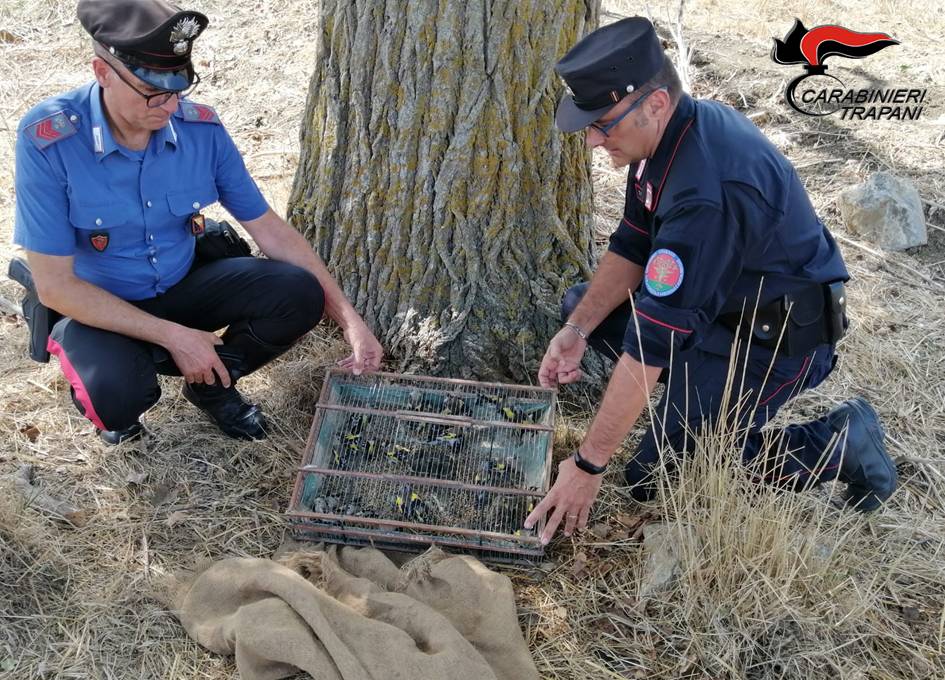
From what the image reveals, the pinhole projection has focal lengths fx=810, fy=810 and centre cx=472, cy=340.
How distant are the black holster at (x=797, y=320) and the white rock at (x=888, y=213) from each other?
6.95 feet

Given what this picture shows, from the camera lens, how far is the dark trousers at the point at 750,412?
2.75m

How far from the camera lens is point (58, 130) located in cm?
269

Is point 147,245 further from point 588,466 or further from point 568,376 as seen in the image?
point 588,466

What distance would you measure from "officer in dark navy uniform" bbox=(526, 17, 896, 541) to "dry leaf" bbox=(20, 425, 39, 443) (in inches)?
79.5

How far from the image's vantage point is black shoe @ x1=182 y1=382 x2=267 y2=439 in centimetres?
316

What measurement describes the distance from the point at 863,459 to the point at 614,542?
913mm

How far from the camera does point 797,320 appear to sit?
264cm

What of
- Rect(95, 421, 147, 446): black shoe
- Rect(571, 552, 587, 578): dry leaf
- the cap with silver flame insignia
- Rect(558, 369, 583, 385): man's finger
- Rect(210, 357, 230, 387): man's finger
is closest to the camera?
the cap with silver flame insignia

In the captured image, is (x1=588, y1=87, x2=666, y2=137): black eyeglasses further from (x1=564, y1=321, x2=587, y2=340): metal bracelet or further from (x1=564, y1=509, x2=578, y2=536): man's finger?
(x1=564, y1=509, x2=578, y2=536): man's finger

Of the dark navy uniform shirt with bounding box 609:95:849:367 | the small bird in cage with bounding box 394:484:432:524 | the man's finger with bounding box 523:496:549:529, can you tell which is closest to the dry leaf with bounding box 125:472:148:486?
the small bird in cage with bounding box 394:484:432:524

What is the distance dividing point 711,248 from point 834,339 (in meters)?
0.74

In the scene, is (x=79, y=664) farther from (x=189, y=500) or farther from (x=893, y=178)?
(x=893, y=178)

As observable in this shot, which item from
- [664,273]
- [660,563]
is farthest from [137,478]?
[664,273]

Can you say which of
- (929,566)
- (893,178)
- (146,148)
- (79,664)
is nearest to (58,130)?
(146,148)
